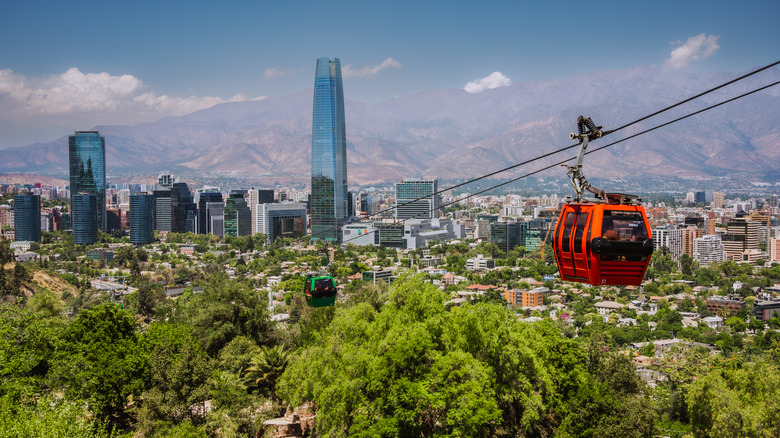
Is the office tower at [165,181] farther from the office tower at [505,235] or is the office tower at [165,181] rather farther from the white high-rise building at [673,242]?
the white high-rise building at [673,242]

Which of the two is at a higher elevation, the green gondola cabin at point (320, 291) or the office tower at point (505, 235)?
the green gondola cabin at point (320, 291)

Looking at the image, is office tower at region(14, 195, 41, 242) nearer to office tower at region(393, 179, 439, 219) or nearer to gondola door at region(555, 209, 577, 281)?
office tower at region(393, 179, 439, 219)

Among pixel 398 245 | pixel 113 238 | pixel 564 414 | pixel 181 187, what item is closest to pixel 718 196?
→ pixel 398 245

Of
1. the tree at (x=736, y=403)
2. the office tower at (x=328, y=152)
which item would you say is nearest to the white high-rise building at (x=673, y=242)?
the office tower at (x=328, y=152)

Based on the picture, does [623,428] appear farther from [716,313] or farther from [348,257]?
[348,257]

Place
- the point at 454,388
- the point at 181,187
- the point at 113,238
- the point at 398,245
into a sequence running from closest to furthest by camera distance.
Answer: the point at 454,388
the point at 398,245
the point at 113,238
the point at 181,187

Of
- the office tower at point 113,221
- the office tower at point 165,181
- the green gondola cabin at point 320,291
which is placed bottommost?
the green gondola cabin at point 320,291


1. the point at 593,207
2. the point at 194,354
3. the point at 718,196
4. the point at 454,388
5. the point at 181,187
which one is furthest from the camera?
the point at 718,196
